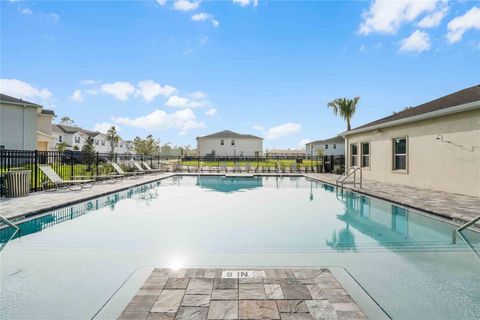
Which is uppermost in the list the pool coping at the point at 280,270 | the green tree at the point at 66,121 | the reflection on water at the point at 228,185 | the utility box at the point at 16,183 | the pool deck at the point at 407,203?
the green tree at the point at 66,121

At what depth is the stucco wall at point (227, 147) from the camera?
138ft

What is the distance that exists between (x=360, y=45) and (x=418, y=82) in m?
5.28

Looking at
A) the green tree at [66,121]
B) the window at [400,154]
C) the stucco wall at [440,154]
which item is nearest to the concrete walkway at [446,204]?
the stucco wall at [440,154]

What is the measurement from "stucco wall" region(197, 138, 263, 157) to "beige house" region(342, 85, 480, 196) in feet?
94.1

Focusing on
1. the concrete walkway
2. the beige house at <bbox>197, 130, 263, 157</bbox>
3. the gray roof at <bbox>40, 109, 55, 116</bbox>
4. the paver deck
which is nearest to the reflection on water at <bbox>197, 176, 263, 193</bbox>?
the concrete walkway

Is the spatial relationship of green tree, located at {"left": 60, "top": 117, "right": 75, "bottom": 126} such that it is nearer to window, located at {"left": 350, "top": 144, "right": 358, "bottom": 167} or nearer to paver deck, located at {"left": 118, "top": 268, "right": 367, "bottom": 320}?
window, located at {"left": 350, "top": 144, "right": 358, "bottom": 167}

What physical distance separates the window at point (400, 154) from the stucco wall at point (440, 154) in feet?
0.54

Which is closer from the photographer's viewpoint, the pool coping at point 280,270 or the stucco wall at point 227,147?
the pool coping at point 280,270

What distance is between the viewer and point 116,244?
15.7 feet

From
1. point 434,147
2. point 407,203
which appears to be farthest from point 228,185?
point 434,147

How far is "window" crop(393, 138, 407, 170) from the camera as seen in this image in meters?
12.1

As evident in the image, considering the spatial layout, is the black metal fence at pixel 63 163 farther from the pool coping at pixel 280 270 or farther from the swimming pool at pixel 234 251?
the pool coping at pixel 280 270

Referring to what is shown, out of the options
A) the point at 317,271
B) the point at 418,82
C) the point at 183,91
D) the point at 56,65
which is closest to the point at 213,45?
the point at 183,91

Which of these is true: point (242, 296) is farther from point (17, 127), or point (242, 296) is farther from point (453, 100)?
point (17, 127)
